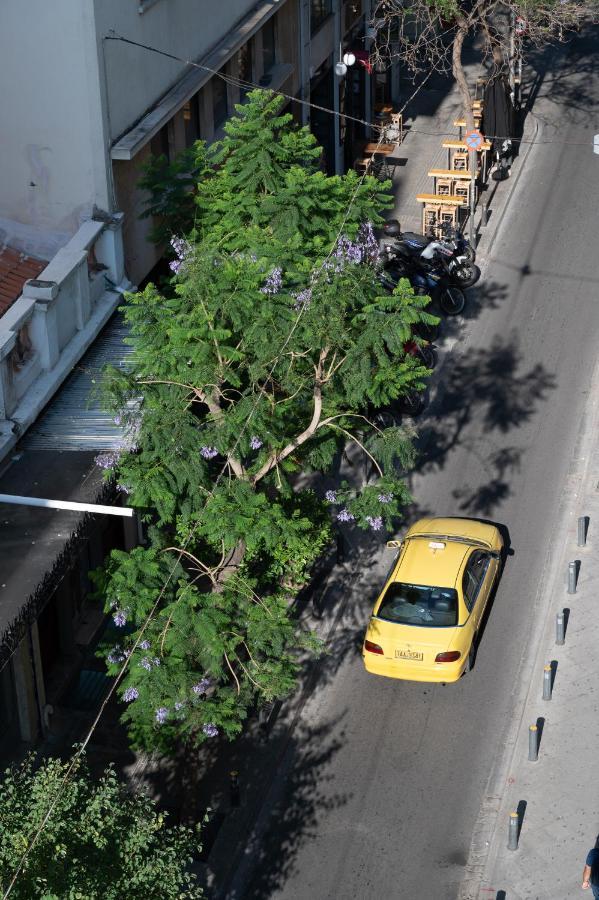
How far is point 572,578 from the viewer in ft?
81.1

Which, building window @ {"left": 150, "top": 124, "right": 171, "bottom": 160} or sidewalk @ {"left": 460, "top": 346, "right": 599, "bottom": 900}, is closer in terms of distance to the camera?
sidewalk @ {"left": 460, "top": 346, "right": 599, "bottom": 900}

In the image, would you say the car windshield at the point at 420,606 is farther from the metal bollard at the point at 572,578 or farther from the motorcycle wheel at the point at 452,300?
the motorcycle wheel at the point at 452,300

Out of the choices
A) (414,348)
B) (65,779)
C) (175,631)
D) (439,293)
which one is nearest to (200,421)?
(175,631)

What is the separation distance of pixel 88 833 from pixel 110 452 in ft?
22.8

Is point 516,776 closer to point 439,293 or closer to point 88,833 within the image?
point 88,833

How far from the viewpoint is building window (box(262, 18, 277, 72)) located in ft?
111

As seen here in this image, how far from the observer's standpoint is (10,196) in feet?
79.6

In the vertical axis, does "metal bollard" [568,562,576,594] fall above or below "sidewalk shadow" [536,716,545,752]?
above

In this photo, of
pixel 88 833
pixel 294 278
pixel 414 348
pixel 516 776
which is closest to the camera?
pixel 88 833

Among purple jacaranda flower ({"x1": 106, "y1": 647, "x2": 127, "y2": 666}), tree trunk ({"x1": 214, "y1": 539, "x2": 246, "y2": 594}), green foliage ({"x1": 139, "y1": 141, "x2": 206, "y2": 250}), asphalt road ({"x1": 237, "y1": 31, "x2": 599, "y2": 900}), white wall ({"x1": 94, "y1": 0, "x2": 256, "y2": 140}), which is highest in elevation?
white wall ({"x1": 94, "y1": 0, "x2": 256, "y2": 140})

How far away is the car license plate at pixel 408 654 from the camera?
2206 cm

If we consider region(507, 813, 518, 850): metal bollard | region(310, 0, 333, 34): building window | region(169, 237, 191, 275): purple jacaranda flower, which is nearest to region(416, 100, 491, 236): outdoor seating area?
region(310, 0, 333, 34): building window

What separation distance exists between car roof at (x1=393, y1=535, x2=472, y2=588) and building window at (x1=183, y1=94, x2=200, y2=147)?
9.61 metres

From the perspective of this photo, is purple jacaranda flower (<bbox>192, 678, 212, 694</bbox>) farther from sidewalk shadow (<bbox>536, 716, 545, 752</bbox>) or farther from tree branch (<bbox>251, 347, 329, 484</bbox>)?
sidewalk shadow (<bbox>536, 716, 545, 752</bbox>)
